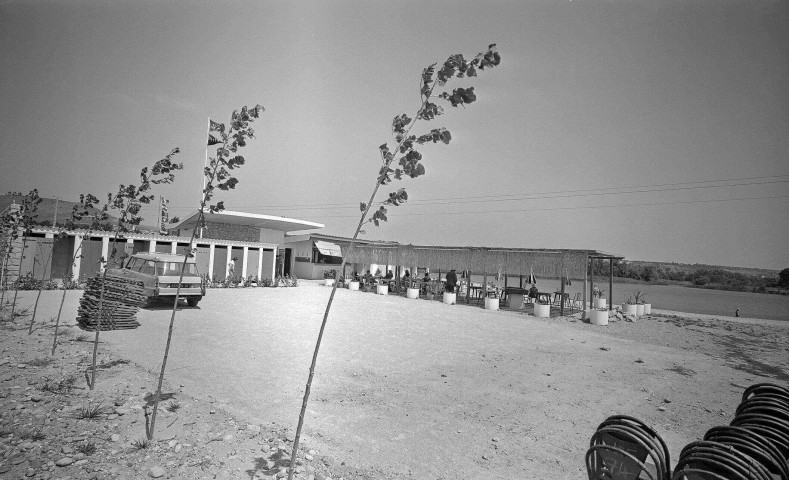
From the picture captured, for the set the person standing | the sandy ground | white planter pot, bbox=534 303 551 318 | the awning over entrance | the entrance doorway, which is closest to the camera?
the sandy ground

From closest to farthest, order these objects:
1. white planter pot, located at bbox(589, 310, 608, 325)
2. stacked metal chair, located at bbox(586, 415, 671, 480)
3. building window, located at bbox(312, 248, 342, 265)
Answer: stacked metal chair, located at bbox(586, 415, 671, 480) → white planter pot, located at bbox(589, 310, 608, 325) → building window, located at bbox(312, 248, 342, 265)

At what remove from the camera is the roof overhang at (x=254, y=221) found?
26.5 m

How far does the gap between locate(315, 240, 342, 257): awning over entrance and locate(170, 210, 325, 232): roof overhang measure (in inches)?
62.4

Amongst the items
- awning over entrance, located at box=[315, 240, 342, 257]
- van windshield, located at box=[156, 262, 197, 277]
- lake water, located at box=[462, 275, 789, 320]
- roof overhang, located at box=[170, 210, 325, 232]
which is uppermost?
roof overhang, located at box=[170, 210, 325, 232]

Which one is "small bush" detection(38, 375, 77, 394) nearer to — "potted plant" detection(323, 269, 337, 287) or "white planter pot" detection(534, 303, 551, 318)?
"white planter pot" detection(534, 303, 551, 318)

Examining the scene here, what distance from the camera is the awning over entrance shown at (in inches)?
1257

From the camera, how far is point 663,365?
30.7ft

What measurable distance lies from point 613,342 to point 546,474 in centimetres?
988

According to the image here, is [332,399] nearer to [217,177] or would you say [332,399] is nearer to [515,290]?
[217,177]

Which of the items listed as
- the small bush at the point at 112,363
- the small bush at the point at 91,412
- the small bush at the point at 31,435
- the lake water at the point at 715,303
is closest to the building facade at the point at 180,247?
the small bush at the point at 112,363

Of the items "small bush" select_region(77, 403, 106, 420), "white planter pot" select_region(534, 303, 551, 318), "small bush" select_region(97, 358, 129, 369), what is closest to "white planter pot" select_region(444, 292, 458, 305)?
"white planter pot" select_region(534, 303, 551, 318)

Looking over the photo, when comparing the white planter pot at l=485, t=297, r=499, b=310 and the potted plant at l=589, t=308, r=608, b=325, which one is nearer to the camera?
the potted plant at l=589, t=308, r=608, b=325

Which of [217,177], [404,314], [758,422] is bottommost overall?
[404,314]

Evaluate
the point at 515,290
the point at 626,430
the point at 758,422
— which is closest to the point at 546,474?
the point at 626,430
